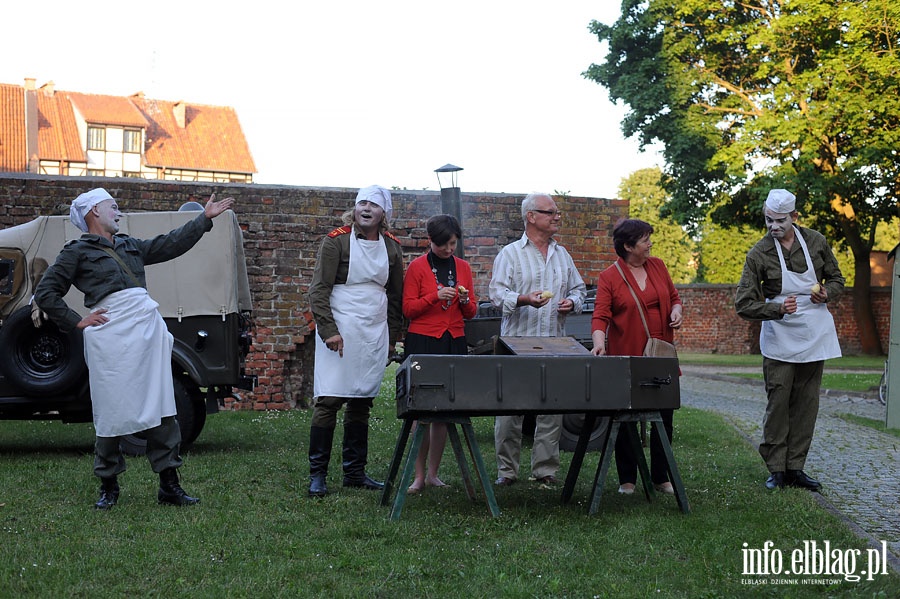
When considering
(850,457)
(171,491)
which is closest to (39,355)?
(171,491)

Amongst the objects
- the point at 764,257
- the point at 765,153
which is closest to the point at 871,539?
the point at 764,257

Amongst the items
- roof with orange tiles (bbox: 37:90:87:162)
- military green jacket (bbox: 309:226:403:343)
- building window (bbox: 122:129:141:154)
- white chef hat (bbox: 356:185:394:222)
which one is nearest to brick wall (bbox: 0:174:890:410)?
military green jacket (bbox: 309:226:403:343)

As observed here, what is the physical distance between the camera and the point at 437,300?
684 cm

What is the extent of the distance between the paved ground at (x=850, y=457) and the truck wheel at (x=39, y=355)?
595cm

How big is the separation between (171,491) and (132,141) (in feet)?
174

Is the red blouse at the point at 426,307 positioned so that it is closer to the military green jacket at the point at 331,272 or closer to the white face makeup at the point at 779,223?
the military green jacket at the point at 331,272

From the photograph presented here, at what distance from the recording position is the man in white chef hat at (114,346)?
638cm

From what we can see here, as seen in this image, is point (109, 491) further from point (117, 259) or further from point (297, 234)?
point (297, 234)

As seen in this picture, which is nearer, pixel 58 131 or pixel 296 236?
pixel 296 236

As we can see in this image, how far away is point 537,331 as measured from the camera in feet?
24.1

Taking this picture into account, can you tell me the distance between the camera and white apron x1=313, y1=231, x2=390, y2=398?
6.89 meters

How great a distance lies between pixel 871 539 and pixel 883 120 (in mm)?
24595

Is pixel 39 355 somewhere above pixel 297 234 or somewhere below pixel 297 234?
below

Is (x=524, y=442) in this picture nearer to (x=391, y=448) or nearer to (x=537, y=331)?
(x=391, y=448)
